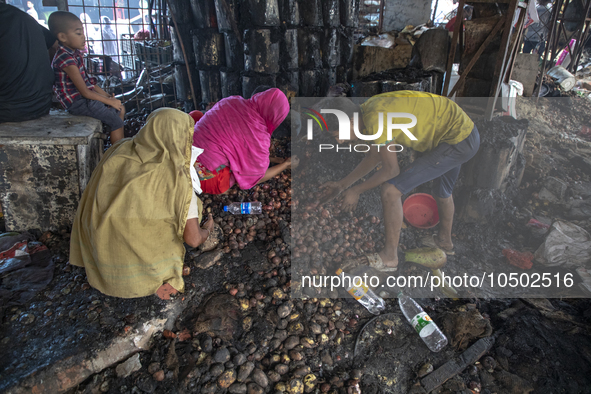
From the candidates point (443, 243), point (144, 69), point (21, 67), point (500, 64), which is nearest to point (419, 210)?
point (443, 243)

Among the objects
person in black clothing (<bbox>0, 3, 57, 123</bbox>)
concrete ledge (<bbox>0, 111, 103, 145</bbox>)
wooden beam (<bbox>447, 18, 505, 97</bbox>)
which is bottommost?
concrete ledge (<bbox>0, 111, 103, 145</bbox>)

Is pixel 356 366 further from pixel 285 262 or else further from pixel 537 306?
pixel 537 306

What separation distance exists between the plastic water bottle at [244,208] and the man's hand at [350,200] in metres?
0.75

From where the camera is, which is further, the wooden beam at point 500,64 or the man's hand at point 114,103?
the wooden beam at point 500,64

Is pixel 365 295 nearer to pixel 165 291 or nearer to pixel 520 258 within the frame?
pixel 165 291

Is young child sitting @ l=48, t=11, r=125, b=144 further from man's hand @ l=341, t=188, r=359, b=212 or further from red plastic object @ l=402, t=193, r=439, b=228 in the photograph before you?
red plastic object @ l=402, t=193, r=439, b=228

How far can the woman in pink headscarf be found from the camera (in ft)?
8.43

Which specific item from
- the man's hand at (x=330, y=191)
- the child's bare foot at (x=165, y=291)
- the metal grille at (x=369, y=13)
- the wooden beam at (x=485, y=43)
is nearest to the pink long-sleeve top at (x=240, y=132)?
the man's hand at (x=330, y=191)

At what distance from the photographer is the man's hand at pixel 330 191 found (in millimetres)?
3008

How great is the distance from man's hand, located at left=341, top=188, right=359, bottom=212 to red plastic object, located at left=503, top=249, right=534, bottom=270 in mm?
1388

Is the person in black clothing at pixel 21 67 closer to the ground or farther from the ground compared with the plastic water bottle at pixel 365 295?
farther from the ground

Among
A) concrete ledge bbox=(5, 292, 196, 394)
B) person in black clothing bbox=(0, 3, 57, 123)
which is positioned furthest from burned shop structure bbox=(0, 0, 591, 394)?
person in black clothing bbox=(0, 3, 57, 123)

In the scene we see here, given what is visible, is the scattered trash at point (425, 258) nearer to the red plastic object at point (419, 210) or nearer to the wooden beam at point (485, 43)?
the red plastic object at point (419, 210)

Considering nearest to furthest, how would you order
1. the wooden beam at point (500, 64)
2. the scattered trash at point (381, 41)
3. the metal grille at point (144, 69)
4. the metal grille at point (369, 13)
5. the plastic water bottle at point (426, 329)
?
the plastic water bottle at point (426, 329)
the wooden beam at point (500, 64)
the metal grille at point (144, 69)
the scattered trash at point (381, 41)
the metal grille at point (369, 13)
